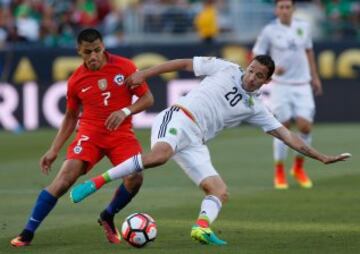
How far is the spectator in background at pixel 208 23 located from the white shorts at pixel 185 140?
16436 mm

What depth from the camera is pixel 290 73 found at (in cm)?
1550

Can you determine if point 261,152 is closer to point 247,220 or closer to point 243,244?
point 247,220

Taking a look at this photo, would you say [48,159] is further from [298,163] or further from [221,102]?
[298,163]

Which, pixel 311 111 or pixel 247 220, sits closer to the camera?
pixel 247 220

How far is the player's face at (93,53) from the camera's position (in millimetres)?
9836

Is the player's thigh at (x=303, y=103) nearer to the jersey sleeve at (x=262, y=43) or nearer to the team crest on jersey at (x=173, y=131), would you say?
the jersey sleeve at (x=262, y=43)

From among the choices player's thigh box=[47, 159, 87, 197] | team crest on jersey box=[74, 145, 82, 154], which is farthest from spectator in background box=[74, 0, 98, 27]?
player's thigh box=[47, 159, 87, 197]

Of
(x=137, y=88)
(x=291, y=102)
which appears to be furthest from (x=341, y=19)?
(x=137, y=88)

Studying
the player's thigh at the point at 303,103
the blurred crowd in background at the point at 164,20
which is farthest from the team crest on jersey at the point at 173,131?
the blurred crowd in background at the point at 164,20

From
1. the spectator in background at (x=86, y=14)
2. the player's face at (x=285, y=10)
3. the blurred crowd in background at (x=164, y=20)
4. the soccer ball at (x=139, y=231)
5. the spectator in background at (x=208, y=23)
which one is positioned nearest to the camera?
the soccer ball at (x=139, y=231)

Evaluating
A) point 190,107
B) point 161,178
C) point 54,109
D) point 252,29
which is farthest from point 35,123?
point 190,107

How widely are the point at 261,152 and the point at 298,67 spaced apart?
4611 millimetres

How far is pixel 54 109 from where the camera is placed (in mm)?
25266

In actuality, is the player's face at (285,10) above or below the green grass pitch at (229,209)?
above
